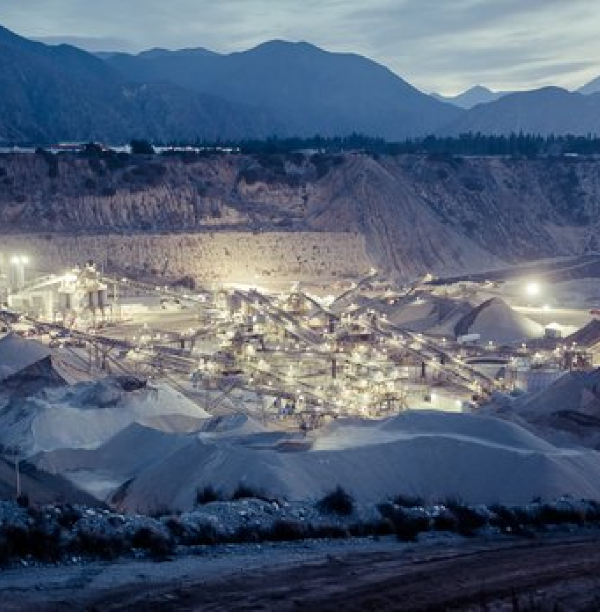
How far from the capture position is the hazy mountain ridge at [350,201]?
67.9 metres

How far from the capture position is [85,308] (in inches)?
1934

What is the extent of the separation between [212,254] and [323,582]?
56.8 metres

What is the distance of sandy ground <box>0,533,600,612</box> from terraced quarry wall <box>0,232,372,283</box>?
5095 cm

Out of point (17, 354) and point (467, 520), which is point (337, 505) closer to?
point (467, 520)

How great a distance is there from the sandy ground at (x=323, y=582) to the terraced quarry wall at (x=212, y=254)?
167 feet

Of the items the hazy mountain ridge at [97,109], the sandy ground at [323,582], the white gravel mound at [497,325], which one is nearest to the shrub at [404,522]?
the sandy ground at [323,582]

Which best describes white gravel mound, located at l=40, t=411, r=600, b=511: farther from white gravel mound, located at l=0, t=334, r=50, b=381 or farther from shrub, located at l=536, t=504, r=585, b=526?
white gravel mound, located at l=0, t=334, r=50, b=381

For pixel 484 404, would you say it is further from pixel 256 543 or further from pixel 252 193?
pixel 252 193

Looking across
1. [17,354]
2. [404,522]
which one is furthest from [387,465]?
[17,354]

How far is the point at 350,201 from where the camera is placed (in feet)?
249

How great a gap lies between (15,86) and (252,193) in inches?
3367

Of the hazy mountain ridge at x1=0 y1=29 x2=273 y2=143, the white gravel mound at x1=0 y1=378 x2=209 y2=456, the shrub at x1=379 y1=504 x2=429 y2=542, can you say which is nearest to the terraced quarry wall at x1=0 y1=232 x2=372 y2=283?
the white gravel mound at x1=0 y1=378 x2=209 y2=456

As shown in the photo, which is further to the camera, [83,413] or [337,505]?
[83,413]

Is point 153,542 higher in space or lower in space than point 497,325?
higher
